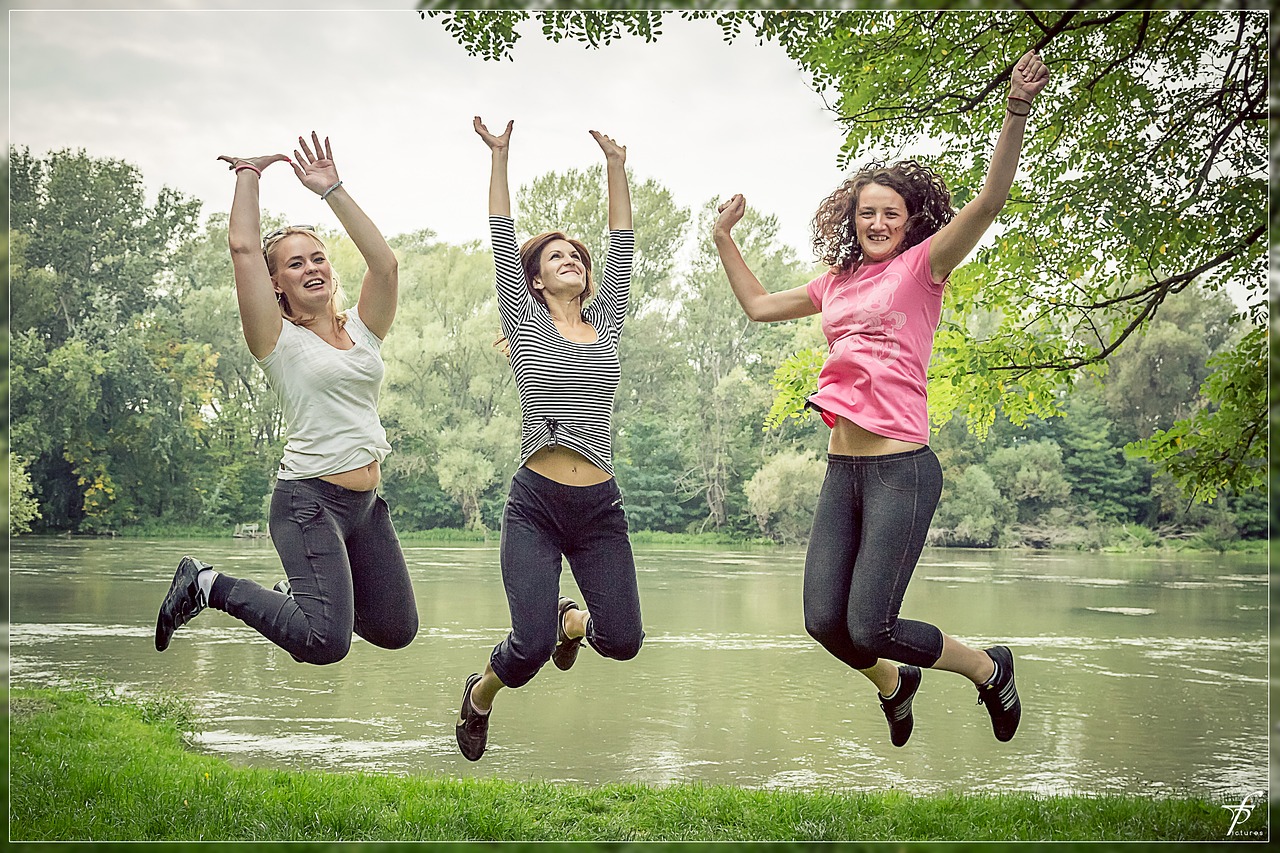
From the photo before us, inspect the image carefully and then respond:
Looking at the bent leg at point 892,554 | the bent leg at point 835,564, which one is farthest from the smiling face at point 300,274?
the bent leg at point 892,554

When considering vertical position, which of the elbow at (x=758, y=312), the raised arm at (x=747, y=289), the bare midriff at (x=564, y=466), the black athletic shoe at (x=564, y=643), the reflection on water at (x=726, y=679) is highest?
the raised arm at (x=747, y=289)

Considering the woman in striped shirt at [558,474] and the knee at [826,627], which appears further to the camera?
Result: the woman in striped shirt at [558,474]

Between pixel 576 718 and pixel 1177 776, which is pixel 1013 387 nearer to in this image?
pixel 1177 776

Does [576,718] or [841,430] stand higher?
[841,430]

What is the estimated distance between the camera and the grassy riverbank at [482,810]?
4152 mm

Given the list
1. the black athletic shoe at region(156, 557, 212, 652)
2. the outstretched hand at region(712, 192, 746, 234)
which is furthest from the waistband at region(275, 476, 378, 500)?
the outstretched hand at region(712, 192, 746, 234)

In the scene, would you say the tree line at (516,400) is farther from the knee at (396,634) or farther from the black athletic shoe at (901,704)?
the knee at (396,634)

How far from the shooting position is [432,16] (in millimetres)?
4773

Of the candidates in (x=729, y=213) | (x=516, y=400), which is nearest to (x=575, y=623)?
(x=729, y=213)

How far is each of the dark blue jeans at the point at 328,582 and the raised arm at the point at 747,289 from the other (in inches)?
63.6

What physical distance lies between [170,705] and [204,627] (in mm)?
3182

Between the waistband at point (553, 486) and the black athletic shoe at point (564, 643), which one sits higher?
the waistband at point (553, 486)

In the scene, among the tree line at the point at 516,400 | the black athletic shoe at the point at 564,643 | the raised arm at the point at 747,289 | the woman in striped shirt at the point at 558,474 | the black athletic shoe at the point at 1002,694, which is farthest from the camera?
the tree line at the point at 516,400

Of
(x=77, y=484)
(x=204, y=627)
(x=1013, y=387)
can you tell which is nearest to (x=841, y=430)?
(x=1013, y=387)
